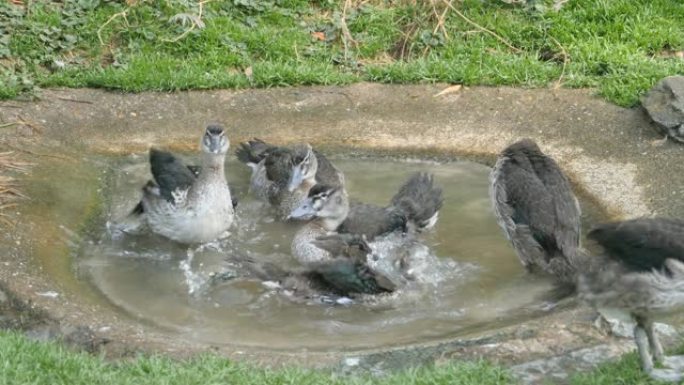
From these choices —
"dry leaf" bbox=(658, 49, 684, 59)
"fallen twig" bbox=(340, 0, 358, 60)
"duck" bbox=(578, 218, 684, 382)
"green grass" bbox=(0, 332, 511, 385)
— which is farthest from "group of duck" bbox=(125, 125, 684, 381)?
"dry leaf" bbox=(658, 49, 684, 59)

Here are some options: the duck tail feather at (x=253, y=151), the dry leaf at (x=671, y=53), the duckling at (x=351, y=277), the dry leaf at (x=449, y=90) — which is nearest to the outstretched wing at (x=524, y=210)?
the duckling at (x=351, y=277)

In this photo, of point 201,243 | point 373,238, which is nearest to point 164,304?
point 201,243

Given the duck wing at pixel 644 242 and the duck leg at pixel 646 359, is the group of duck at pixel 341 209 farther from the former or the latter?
the duck leg at pixel 646 359

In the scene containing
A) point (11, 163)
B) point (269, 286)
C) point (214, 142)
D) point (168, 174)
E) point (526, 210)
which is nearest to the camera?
point (269, 286)

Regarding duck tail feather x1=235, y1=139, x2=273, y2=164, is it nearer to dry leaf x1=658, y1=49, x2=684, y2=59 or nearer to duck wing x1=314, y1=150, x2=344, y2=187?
duck wing x1=314, y1=150, x2=344, y2=187

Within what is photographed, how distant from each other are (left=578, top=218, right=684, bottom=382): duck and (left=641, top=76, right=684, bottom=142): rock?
171 inches

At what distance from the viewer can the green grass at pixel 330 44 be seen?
12.7 m

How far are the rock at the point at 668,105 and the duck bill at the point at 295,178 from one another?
3366 mm

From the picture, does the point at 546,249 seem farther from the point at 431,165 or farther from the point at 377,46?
the point at 377,46

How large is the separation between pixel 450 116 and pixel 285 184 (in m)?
2.18

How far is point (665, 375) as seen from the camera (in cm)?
707

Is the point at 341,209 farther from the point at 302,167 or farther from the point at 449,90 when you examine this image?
the point at 449,90

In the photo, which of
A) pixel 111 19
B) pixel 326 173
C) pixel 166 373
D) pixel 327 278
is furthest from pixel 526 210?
pixel 111 19

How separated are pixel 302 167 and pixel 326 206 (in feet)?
2.43
